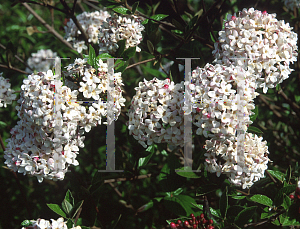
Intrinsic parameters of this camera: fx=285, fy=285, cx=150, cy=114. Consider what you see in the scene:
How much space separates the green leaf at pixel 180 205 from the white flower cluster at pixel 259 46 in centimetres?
97

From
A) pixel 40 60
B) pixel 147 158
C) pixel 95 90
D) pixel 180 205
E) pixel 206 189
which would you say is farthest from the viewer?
pixel 40 60

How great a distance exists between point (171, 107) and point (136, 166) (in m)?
0.85

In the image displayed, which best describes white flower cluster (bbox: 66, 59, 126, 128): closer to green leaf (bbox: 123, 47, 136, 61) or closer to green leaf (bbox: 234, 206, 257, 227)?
green leaf (bbox: 123, 47, 136, 61)

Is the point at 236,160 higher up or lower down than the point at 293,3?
lower down

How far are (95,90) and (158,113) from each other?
1.42 feet

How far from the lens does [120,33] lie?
2.18m

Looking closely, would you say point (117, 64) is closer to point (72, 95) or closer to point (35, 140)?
point (72, 95)

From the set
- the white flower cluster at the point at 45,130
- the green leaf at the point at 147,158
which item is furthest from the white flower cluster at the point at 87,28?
the green leaf at the point at 147,158

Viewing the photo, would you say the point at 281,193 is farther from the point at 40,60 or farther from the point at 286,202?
the point at 40,60

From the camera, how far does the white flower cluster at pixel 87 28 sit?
2.67 m

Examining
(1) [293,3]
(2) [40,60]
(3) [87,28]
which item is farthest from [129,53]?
(2) [40,60]

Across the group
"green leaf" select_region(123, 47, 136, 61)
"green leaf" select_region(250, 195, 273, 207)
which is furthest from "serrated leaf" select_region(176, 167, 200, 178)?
"green leaf" select_region(123, 47, 136, 61)

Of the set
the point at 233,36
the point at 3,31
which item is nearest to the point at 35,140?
the point at 233,36

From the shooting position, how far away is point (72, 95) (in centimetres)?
173
